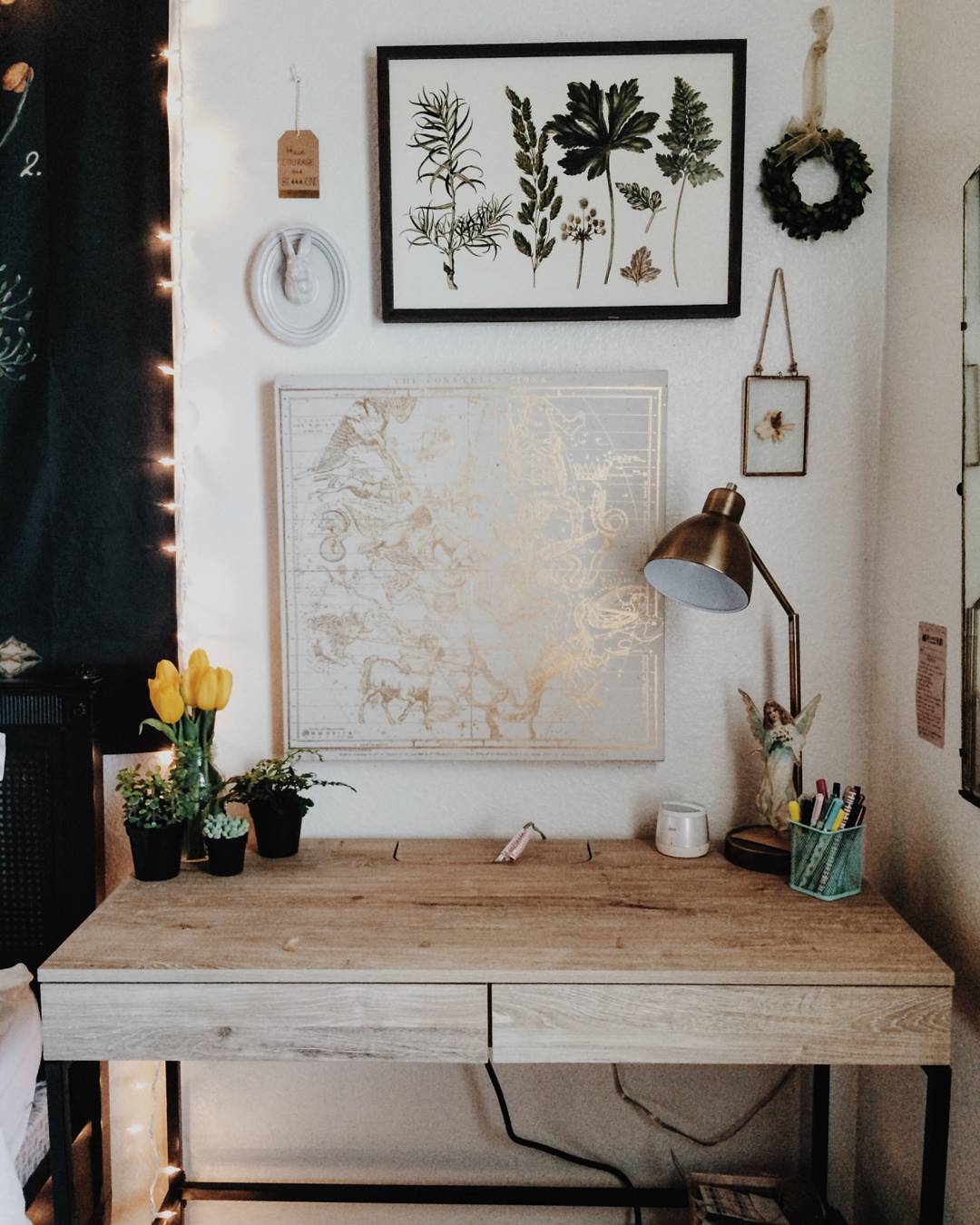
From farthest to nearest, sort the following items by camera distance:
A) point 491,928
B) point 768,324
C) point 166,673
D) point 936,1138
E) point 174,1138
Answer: point 174,1138, point 768,324, point 166,673, point 491,928, point 936,1138

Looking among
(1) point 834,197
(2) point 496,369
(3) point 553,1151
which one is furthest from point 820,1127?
(1) point 834,197

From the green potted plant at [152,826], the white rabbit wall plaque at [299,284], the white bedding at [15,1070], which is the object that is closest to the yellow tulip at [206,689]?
the green potted plant at [152,826]

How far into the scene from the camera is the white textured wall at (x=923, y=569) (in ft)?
4.49

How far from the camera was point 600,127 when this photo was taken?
1.63 meters

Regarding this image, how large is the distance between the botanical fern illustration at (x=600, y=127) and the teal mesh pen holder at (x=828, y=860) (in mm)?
1160

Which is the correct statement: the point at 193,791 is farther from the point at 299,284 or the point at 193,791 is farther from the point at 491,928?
the point at 299,284

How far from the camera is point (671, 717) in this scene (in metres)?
1.75

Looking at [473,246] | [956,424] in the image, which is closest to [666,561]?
[956,424]

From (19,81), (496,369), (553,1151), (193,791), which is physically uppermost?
(19,81)

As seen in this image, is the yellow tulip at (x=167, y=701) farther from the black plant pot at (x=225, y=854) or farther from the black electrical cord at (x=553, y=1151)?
the black electrical cord at (x=553, y=1151)

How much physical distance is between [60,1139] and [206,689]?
2.37 feet

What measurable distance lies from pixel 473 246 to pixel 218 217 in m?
0.51

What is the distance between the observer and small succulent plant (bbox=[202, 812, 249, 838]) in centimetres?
152

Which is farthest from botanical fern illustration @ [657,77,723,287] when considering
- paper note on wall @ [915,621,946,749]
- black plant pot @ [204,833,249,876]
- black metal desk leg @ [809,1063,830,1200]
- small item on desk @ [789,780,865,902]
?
black metal desk leg @ [809,1063,830,1200]
